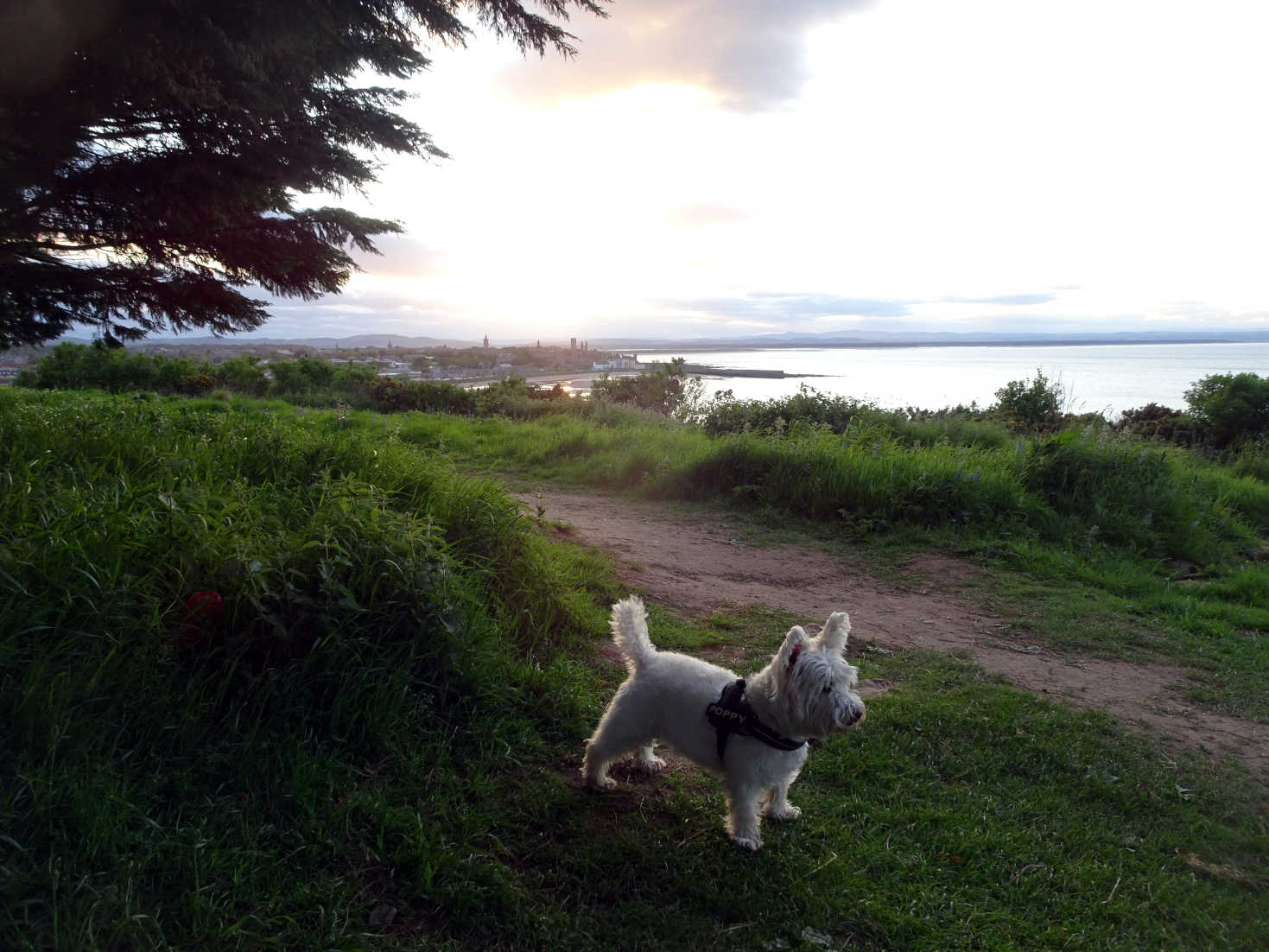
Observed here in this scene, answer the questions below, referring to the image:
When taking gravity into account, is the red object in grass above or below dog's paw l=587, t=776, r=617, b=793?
above

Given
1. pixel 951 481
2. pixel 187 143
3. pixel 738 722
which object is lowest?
pixel 951 481

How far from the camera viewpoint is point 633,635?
3250 millimetres

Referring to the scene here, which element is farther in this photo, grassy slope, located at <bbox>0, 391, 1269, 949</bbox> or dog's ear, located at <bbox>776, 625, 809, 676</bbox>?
dog's ear, located at <bbox>776, 625, 809, 676</bbox>

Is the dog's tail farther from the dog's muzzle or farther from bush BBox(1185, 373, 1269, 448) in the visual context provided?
bush BBox(1185, 373, 1269, 448)

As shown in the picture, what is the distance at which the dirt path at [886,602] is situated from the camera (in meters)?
4.25

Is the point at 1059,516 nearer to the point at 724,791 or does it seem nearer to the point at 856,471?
the point at 856,471

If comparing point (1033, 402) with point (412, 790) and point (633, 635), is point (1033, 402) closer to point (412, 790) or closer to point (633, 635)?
point (633, 635)

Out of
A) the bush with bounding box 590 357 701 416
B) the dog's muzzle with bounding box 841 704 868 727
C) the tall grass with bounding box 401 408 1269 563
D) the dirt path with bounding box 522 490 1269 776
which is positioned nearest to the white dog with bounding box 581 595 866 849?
the dog's muzzle with bounding box 841 704 868 727

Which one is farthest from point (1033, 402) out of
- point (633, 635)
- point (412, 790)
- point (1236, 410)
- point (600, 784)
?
point (412, 790)

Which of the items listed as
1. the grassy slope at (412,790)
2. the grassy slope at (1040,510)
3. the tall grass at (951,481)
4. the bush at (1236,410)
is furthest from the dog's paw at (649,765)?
the bush at (1236,410)

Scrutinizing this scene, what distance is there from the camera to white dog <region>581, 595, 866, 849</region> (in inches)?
109

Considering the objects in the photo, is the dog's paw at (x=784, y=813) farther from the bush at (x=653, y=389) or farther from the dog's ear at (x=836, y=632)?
the bush at (x=653, y=389)

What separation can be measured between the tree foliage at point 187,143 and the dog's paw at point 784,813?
4.22m

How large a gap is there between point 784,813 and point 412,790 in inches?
60.7
